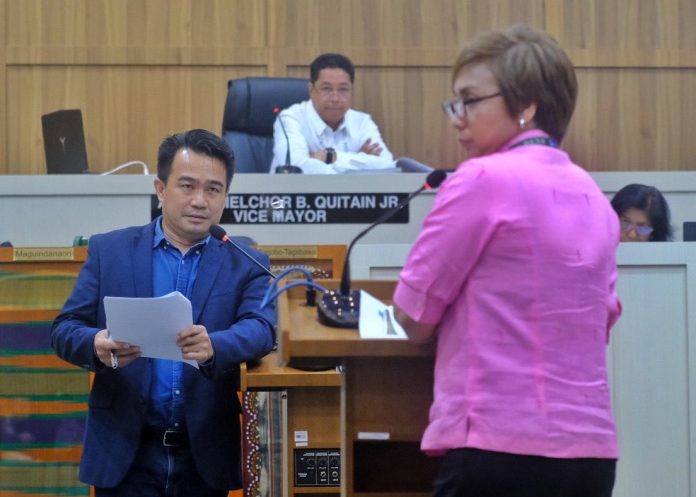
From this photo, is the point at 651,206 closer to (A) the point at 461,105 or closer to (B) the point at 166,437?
(B) the point at 166,437

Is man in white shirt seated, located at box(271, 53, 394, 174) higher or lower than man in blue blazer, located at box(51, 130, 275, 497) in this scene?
higher

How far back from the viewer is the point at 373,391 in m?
1.92

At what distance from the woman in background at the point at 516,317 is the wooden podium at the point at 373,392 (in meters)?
0.14

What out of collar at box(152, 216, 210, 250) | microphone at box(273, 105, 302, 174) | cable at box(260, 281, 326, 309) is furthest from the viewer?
microphone at box(273, 105, 302, 174)

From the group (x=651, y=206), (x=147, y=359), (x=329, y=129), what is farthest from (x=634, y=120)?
(x=147, y=359)

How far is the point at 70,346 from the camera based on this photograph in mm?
2418

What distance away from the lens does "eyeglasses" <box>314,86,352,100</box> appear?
5.37m

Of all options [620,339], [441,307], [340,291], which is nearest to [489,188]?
[441,307]

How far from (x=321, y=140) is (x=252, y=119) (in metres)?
0.36

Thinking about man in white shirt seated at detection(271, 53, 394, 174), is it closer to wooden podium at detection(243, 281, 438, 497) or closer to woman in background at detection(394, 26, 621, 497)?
wooden podium at detection(243, 281, 438, 497)

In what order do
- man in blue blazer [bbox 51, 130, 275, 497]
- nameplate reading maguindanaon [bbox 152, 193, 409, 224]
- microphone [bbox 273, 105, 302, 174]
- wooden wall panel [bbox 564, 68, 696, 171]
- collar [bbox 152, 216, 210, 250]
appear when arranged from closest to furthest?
man in blue blazer [bbox 51, 130, 275, 497] < collar [bbox 152, 216, 210, 250] < nameplate reading maguindanaon [bbox 152, 193, 409, 224] < microphone [bbox 273, 105, 302, 174] < wooden wall panel [bbox 564, 68, 696, 171]

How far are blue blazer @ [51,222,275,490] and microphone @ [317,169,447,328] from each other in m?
0.56

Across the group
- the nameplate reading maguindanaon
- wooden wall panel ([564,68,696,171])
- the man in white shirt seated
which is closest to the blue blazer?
the nameplate reading maguindanaon

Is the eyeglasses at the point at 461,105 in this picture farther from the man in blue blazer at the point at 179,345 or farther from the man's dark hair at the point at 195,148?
the man's dark hair at the point at 195,148
